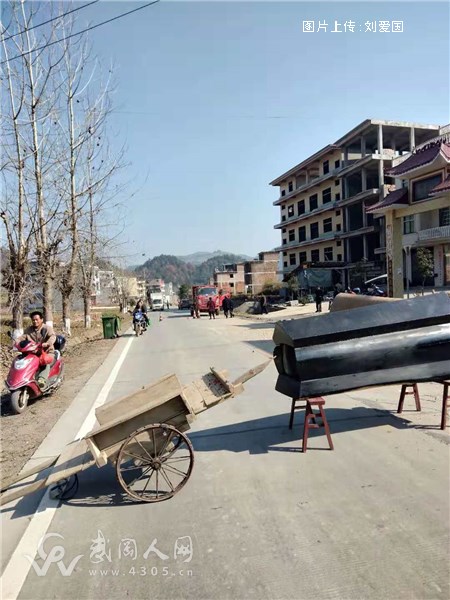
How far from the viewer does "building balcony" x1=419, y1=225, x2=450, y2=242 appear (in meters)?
31.4

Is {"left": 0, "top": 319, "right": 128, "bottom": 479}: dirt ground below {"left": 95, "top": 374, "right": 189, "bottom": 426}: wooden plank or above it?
below

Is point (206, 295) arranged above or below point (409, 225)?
below

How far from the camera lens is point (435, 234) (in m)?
32.5

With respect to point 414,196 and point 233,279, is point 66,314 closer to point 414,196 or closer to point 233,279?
point 414,196

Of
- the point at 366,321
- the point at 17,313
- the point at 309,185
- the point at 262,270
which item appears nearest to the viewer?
the point at 366,321

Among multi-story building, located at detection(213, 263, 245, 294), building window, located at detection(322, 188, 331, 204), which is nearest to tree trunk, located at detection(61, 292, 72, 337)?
building window, located at detection(322, 188, 331, 204)

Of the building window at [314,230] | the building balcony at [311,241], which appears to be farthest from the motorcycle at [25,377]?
the building window at [314,230]

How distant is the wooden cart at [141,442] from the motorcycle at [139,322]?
1682 centimetres

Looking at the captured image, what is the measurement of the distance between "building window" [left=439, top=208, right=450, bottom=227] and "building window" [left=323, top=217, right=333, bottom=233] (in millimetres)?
21235

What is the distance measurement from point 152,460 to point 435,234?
33.3m

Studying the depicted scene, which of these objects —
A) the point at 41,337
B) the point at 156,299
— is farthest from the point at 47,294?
the point at 156,299

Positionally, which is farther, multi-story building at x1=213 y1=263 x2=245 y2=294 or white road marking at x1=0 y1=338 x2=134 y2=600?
multi-story building at x1=213 y1=263 x2=245 y2=294

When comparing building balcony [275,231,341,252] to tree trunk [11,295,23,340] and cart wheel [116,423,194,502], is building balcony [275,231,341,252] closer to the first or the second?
tree trunk [11,295,23,340]

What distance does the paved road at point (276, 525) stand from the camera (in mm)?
2797
